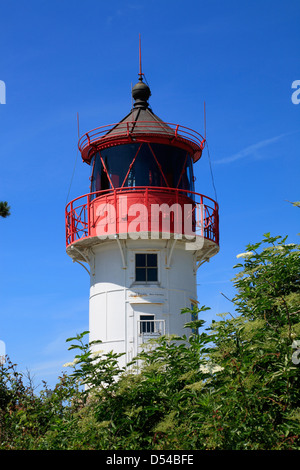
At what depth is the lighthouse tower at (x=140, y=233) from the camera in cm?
2064

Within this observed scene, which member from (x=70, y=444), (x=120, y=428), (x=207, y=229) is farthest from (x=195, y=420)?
(x=207, y=229)

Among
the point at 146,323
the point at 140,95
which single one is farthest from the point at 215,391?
the point at 140,95

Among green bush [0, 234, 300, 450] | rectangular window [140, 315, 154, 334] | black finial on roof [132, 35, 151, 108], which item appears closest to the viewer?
green bush [0, 234, 300, 450]

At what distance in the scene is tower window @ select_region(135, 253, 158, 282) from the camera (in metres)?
21.1

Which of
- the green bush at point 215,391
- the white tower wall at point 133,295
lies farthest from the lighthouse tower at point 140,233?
the green bush at point 215,391

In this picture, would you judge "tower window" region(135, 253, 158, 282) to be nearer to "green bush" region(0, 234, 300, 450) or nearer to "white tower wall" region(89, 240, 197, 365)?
Answer: "white tower wall" region(89, 240, 197, 365)

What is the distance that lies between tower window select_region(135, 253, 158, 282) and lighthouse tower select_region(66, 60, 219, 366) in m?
0.03

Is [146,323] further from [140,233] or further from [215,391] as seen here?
[215,391]

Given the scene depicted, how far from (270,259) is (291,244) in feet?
2.49

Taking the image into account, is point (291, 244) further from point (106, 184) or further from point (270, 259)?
point (106, 184)

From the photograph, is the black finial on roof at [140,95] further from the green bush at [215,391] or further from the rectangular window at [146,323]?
the green bush at [215,391]

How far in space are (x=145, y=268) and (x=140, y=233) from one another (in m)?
1.23

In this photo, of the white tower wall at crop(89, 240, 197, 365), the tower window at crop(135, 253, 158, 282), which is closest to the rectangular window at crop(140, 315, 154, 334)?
the white tower wall at crop(89, 240, 197, 365)

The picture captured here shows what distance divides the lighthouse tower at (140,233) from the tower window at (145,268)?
0.10 feet
